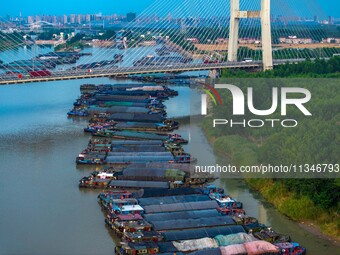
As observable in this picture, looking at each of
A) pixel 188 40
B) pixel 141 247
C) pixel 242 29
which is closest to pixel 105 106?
pixel 141 247

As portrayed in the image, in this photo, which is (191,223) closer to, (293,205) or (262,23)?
(293,205)

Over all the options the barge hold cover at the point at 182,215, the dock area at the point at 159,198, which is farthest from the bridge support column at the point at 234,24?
the barge hold cover at the point at 182,215

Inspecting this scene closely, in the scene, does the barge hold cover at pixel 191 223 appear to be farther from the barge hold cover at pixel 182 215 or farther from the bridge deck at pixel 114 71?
the bridge deck at pixel 114 71

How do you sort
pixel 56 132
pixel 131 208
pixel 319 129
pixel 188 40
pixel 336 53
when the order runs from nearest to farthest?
pixel 131 208 → pixel 319 129 → pixel 56 132 → pixel 336 53 → pixel 188 40

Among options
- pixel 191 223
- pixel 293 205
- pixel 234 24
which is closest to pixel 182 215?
pixel 191 223

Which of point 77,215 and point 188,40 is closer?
point 77,215

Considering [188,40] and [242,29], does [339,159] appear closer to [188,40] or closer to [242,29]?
[188,40]
